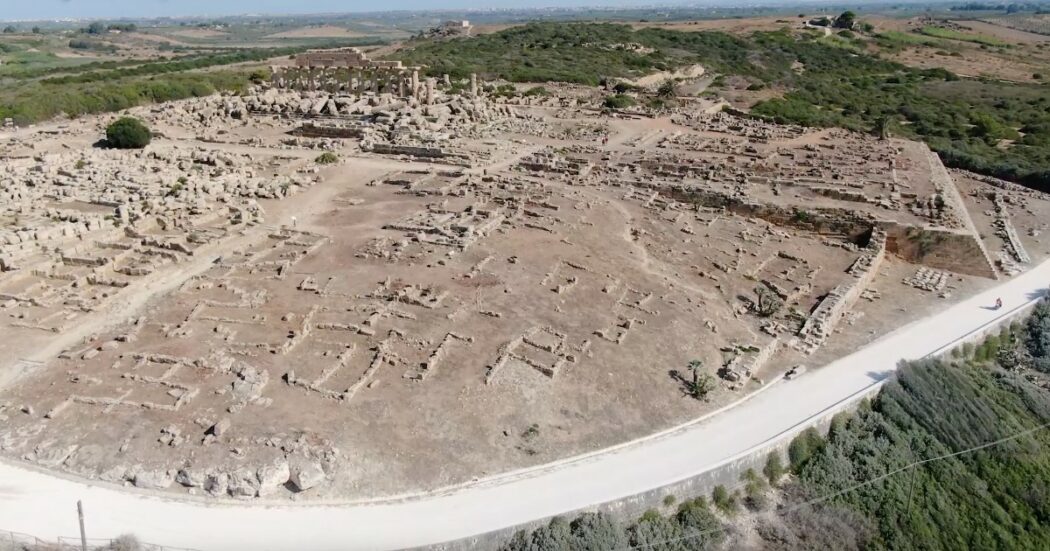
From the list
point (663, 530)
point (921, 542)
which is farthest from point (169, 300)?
point (921, 542)

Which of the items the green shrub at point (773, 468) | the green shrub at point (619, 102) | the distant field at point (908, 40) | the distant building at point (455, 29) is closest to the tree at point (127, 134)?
the green shrub at point (619, 102)

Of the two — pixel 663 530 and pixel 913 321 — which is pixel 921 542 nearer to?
pixel 663 530

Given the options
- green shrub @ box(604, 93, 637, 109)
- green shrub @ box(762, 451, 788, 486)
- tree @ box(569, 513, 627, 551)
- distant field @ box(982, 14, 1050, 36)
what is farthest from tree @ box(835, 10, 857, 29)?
tree @ box(569, 513, 627, 551)

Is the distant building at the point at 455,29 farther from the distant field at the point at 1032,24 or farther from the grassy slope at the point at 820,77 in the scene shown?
the distant field at the point at 1032,24

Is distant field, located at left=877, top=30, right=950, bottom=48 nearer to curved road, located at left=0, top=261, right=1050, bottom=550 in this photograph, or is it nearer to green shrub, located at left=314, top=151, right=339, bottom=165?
green shrub, located at left=314, top=151, right=339, bottom=165

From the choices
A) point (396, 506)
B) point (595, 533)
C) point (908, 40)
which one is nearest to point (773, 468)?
point (595, 533)

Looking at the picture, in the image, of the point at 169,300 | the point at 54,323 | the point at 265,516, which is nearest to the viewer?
the point at 265,516

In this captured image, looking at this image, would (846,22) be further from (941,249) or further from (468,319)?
(468,319)
